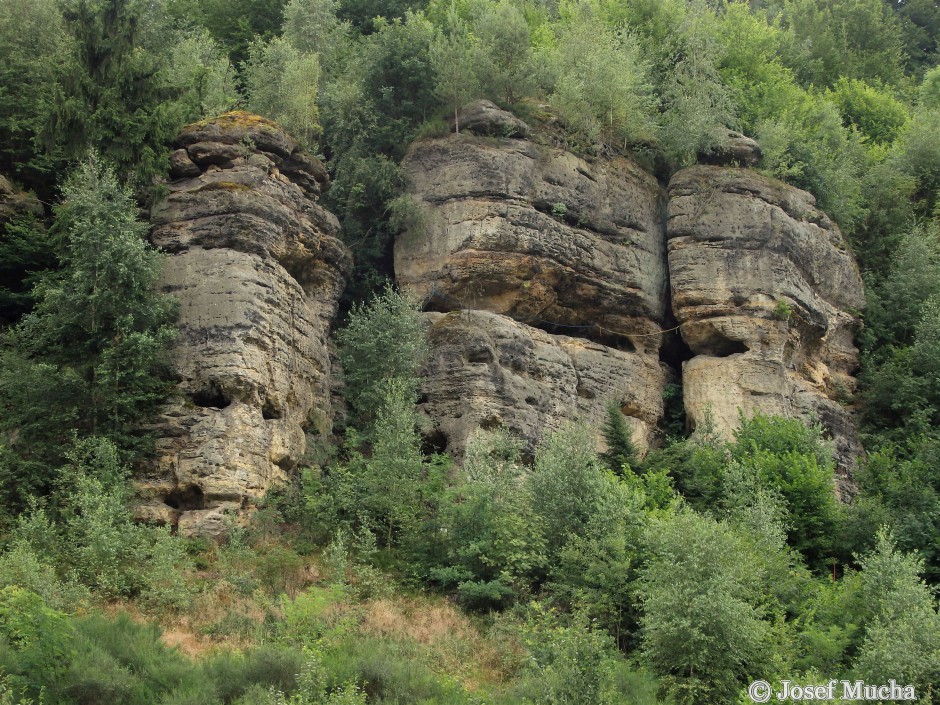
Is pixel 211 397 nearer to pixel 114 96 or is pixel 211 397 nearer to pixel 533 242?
pixel 114 96

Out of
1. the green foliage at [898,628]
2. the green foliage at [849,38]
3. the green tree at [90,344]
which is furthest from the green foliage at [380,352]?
the green foliage at [849,38]

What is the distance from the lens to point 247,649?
19.8 metres

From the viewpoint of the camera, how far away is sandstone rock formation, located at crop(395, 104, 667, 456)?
3184 cm

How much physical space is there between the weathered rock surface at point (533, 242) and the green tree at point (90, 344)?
9973 millimetres

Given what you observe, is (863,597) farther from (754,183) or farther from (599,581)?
(754,183)

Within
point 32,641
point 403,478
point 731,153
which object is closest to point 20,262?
point 403,478

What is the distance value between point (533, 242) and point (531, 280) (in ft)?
4.01

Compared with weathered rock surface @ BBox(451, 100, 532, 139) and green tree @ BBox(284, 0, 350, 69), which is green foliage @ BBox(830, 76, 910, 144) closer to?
weathered rock surface @ BBox(451, 100, 532, 139)

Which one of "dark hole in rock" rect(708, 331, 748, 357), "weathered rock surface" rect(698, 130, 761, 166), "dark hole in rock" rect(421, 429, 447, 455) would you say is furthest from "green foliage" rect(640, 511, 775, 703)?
"weathered rock surface" rect(698, 130, 761, 166)

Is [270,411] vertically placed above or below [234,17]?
below

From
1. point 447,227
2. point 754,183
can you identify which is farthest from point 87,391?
point 754,183

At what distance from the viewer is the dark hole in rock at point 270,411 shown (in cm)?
2744

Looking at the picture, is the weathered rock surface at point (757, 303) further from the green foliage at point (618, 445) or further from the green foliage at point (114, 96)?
the green foliage at point (114, 96)

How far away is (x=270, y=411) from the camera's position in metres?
27.7
